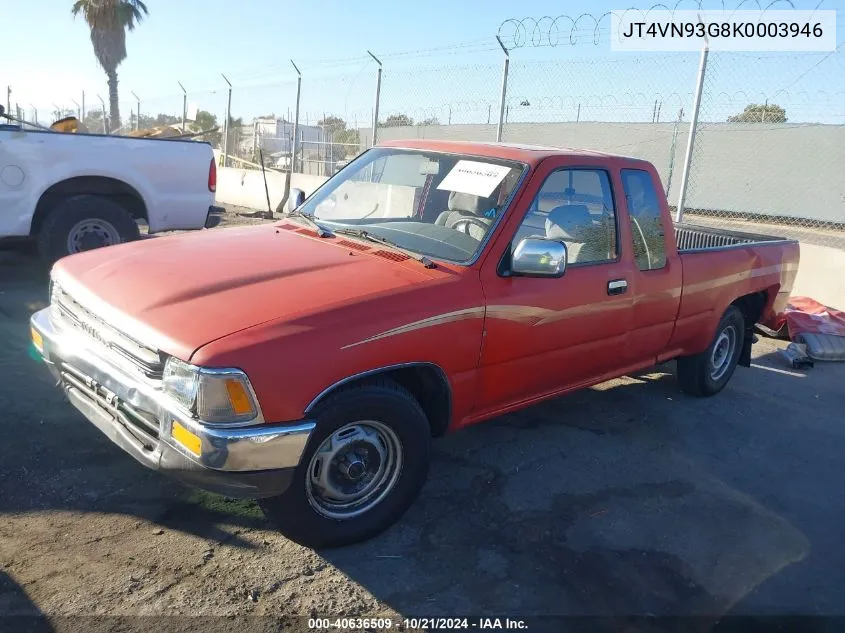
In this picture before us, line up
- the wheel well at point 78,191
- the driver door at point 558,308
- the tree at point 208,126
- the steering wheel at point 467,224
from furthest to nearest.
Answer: the tree at point 208,126
the wheel well at point 78,191
the steering wheel at point 467,224
the driver door at point 558,308

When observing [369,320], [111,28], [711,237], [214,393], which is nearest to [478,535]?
[369,320]

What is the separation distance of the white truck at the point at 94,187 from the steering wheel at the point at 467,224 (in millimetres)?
4824

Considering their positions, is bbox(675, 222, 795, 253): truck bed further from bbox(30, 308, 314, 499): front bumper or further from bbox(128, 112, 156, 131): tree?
bbox(128, 112, 156, 131): tree

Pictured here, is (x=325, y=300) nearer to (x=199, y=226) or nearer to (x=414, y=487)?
(x=414, y=487)

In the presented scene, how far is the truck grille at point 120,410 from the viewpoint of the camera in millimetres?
2963

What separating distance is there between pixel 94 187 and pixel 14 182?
74cm

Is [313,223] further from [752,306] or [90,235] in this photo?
[90,235]

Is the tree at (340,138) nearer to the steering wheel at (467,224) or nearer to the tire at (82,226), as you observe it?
the tire at (82,226)

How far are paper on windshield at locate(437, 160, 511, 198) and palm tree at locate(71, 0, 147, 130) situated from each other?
3052 cm

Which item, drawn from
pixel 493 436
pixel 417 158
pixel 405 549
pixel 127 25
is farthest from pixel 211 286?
pixel 127 25

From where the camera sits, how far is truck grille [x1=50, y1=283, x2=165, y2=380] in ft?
9.56

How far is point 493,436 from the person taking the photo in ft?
15.5

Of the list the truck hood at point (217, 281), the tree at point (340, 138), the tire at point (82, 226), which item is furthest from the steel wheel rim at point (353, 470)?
the tree at point (340, 138)

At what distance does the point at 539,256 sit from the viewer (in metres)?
3.59
